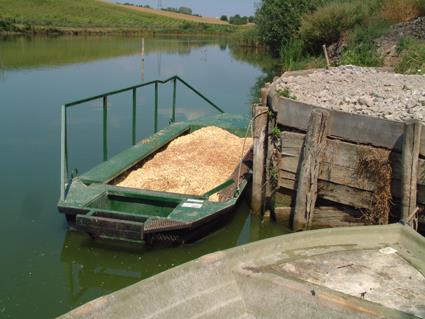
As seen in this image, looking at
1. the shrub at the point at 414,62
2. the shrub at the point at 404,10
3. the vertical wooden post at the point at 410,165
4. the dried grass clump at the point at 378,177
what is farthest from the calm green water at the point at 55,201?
the shrub at the point at 404,10

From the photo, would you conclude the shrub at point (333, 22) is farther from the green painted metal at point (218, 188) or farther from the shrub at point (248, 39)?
the green painted metal at point (218, 188)

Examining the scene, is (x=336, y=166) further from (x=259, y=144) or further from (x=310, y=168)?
(x=259, y=144)

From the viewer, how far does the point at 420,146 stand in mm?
5918

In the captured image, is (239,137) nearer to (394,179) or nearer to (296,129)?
(296,129)

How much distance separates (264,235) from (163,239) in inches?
66.9

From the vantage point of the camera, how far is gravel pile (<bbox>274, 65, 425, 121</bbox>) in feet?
22.4

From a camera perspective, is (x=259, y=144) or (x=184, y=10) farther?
(x=184, y=10)

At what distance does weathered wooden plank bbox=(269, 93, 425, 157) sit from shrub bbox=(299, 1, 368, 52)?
65.8 ft

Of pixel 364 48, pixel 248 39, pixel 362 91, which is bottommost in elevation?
pixel 362 91

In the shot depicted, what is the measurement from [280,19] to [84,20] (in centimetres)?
3404

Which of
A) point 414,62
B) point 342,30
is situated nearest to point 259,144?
point 414,62

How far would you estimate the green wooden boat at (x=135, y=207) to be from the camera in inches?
232

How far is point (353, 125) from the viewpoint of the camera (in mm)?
6336

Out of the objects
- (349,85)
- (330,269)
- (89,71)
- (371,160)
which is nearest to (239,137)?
(349,85)
